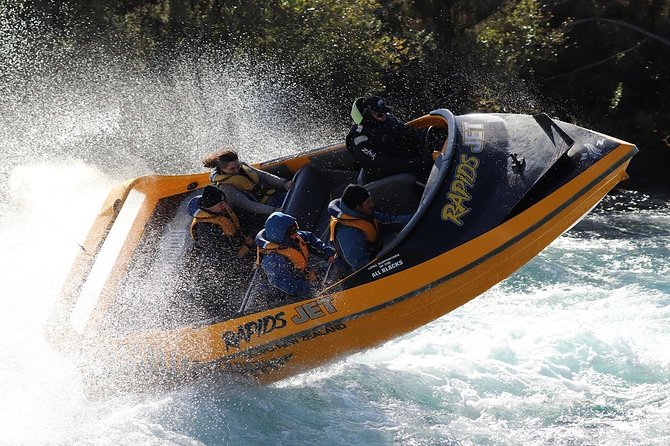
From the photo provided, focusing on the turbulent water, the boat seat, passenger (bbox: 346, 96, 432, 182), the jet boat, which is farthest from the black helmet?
the turbulent water

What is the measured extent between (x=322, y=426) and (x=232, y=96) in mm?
Result: 7397

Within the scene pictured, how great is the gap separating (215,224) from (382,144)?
143 centimetres

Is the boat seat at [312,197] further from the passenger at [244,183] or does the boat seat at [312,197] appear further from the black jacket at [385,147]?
the black jacket at [385,147]

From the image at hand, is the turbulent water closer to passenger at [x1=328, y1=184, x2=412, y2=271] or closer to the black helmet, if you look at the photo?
passenger at [x1=328, y1=184, x2=412, y2=271]

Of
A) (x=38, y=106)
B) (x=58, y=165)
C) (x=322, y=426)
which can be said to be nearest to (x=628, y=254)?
(x=322, y=426)

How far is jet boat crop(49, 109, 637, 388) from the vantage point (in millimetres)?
6305

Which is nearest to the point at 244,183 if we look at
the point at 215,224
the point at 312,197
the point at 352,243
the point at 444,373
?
the point at 312,197

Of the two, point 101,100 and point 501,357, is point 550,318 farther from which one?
point 101,100

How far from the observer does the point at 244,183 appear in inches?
298

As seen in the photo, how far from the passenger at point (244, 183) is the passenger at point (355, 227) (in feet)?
3.46

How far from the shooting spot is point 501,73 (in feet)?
42.2

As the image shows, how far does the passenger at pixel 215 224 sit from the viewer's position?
271 inches

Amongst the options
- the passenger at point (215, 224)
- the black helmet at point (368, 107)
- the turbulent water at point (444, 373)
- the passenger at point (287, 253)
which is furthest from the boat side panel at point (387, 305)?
the black helmet at point (368, 107)

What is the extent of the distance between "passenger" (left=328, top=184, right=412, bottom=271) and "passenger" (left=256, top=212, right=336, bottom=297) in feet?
0.62
